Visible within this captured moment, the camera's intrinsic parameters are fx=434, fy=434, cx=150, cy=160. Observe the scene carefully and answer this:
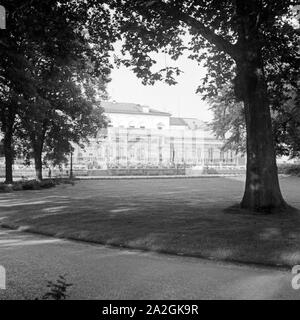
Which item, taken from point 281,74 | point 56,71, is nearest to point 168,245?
point 281,74

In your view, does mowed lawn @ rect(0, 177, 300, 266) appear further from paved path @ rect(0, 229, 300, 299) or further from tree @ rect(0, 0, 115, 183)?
tree @ rect(0, 0, 115, 183)

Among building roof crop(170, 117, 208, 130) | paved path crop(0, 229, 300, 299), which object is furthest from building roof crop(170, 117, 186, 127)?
paved path crop(0, 229, 300, 299)

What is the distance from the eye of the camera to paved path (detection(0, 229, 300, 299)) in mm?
6133

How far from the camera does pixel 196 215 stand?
14164 mm

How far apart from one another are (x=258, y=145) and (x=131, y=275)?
336 inches

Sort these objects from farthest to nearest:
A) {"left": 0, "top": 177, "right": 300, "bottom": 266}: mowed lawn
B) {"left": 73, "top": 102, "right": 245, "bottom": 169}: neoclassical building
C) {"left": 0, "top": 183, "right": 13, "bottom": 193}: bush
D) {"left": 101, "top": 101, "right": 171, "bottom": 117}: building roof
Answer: {"left": 101, "top": 101, "right": 171, "bottom": 117}: building roof → {"left": 73, "top": 102, "right": 245, "bottom": 169}: neoclassical building → {"left": 0, "top": 183, "right": 13, "bottom": 193}: bush → {"left": 0, "top": 177, "right": 300, "bottom": 266}: mowed lawn

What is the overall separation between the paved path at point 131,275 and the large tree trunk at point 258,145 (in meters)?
6.37

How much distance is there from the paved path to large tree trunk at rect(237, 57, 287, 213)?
6.37m

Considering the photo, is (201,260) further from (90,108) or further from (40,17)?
(90,108)

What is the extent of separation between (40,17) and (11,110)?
15.0 metres

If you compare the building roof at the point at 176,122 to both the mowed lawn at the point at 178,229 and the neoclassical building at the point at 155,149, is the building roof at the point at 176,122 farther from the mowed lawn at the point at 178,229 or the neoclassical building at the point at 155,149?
the mowed lawn at the point at 178,229

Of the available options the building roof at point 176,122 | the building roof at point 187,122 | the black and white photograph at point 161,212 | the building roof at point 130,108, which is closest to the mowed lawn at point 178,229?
the black and white photograph at point 161,212

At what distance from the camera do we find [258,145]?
14398mm

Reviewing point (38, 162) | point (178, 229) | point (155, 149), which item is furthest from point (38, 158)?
point (155, 149)
